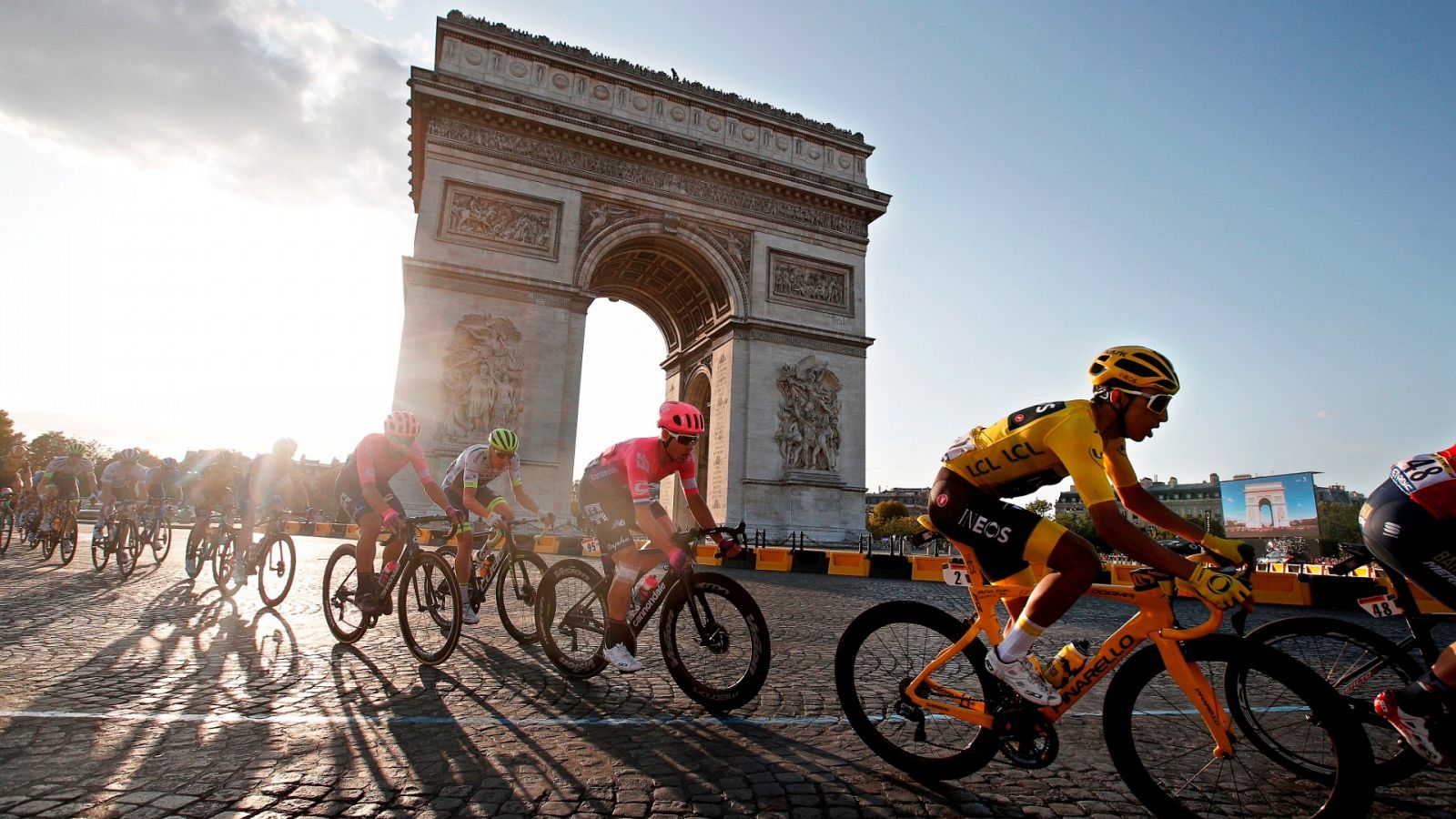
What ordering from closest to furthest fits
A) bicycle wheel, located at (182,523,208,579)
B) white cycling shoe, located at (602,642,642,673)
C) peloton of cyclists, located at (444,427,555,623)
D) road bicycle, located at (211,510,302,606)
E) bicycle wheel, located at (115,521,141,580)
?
white cycling shoe, located at (602,642,642,673) → peloton of cyclists, located at (444,427,555,623) → road bicycle, located at (211,510,302,606) → bicycle wheel, located at (182,523,208,579) → bicycle wheel, located at (115,521,141,580)

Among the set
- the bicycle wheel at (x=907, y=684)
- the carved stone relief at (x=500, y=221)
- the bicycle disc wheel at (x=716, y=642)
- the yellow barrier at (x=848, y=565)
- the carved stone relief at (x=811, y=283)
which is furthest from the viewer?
the carved stone relief at (x=811, y=283)

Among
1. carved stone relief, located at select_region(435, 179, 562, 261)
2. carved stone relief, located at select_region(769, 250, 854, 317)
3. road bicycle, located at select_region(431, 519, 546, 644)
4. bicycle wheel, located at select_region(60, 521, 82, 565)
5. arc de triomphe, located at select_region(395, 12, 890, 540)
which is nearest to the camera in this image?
road bicycle, located at select_region(431, 519, 546, 644)

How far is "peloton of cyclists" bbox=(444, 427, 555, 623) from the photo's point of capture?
18.7 feet

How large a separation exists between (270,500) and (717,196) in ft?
61.2

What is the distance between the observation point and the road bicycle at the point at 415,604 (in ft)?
16.2

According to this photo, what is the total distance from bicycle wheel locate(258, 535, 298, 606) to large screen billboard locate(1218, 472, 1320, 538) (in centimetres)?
3146

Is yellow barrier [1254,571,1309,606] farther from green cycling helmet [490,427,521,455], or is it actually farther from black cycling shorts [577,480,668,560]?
green cycling helmet [490,427,521,455]

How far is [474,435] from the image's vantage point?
65.5 ft

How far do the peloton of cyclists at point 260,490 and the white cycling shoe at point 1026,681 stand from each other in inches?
329

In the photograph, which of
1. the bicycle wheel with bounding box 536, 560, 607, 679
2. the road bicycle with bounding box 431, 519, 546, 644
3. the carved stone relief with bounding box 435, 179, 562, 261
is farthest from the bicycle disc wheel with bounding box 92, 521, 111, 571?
the carved stone relief with bounding box 435, 179, 562, 261

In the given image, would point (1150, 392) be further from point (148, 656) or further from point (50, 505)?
point (50, 505)

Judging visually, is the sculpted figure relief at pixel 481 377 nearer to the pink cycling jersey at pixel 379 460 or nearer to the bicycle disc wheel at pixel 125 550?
the bicycle disc wheel at pixel 125 550

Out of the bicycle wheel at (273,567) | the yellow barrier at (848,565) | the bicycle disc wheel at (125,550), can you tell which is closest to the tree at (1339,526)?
the yellow barrier at (848,565)

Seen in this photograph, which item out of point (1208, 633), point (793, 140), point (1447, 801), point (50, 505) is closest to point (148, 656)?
point (1208, 633)
